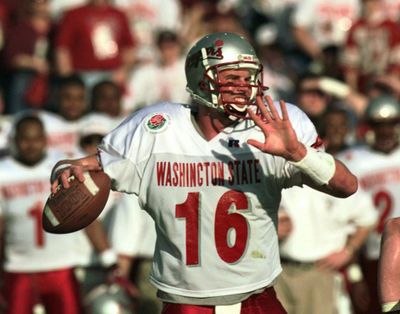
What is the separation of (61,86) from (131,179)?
4.90m

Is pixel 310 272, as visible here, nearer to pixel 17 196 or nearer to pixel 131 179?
pixel 17 196

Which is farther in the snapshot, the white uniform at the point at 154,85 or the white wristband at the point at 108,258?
the white uniform at the point at 154,85

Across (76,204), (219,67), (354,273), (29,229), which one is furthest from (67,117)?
(76,204)

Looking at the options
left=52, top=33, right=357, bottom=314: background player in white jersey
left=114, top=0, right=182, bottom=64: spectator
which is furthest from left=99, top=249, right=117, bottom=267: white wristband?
left=114, top=0, right=182, bottom=64: spectator

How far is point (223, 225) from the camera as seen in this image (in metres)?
5.55

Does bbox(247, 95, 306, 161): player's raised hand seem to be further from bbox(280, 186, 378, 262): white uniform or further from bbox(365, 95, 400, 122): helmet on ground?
bbox(365, 95, 400, 122): helmet on ground

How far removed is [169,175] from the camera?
220 inches

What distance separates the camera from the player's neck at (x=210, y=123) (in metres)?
5.64

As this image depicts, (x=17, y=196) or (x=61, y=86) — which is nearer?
(x=17, y=196)

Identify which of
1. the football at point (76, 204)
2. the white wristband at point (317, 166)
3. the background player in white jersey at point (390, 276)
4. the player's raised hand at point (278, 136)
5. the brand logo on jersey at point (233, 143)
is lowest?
the background player in white jersey at point (390, 276)

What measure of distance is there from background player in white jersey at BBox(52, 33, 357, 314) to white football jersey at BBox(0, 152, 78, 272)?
281cm

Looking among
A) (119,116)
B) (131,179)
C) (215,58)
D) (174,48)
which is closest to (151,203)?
(131,179)

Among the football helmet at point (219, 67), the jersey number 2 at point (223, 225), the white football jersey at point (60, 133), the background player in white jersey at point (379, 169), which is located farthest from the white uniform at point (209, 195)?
the white football jersey at point (60, 133)

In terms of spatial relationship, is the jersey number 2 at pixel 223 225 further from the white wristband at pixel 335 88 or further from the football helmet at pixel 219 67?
the white wristband at pixel 335 88
